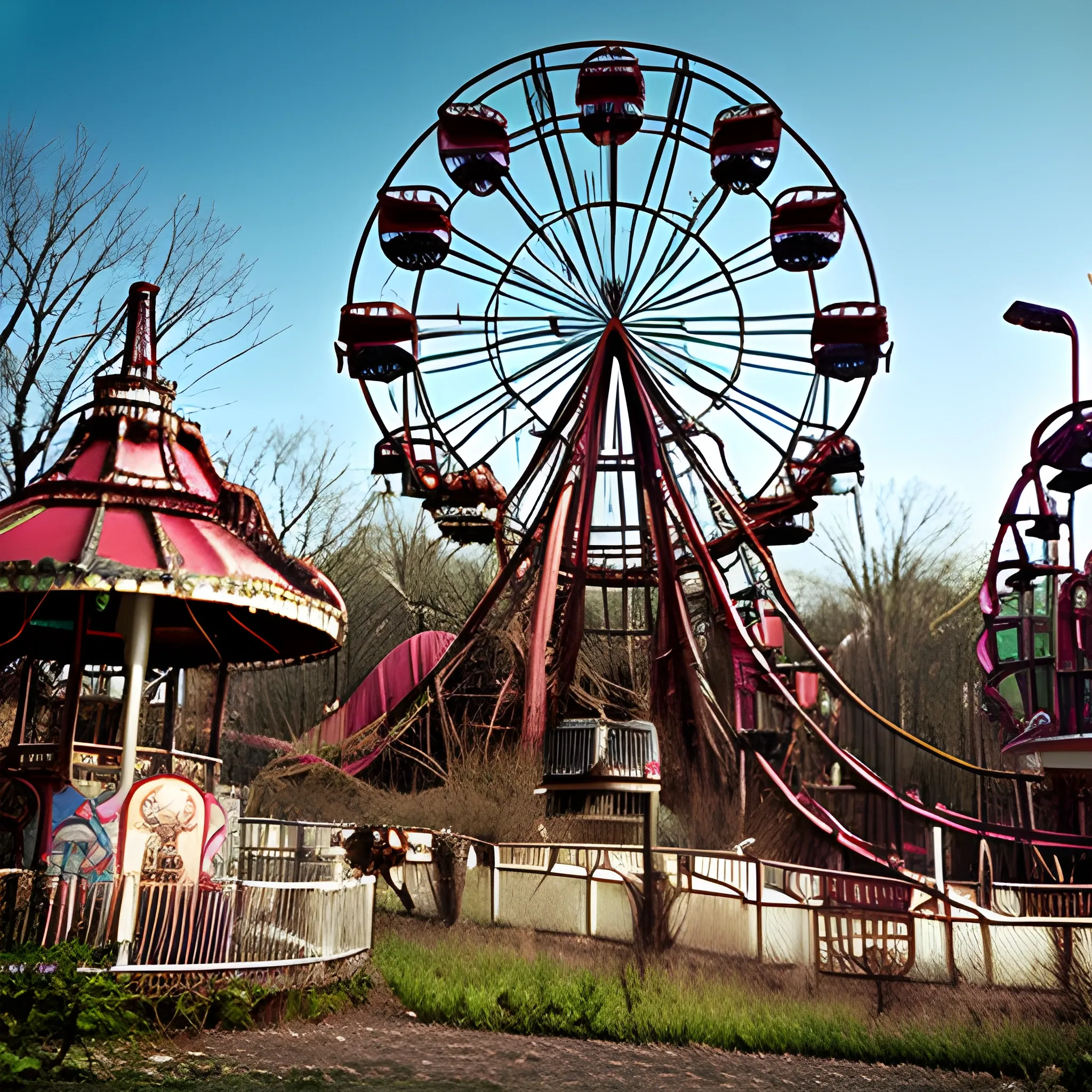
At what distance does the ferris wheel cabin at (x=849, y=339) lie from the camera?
2039 cm

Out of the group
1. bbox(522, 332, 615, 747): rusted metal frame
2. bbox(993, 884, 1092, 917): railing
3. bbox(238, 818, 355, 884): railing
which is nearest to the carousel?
bbox(238, 818, 355, 884): railing

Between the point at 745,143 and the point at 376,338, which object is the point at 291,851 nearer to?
the point at 376,338

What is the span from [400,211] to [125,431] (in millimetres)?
9886

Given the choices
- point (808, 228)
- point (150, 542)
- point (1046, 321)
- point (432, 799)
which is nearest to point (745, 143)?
point (808, 228)

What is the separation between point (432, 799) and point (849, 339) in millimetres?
10230

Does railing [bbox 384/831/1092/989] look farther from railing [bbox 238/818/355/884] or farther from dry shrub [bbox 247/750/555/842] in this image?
railing [bbox 238/818/355/884]

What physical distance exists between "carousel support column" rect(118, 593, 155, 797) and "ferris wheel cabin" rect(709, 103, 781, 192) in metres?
13.0

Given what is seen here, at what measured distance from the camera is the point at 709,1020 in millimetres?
10383

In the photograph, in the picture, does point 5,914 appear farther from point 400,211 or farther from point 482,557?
point 482,557

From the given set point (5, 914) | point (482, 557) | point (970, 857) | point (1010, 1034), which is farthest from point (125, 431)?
point (482, 557)

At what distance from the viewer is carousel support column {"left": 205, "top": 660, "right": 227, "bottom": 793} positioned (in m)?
13.2

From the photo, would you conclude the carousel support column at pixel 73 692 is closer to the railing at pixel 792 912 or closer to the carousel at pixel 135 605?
the carousel at pixel 135 605

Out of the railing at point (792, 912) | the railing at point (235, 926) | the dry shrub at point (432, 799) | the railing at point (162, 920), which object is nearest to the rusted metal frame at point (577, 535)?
the dry shrub at point (432, 799)

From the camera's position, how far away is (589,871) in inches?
553
